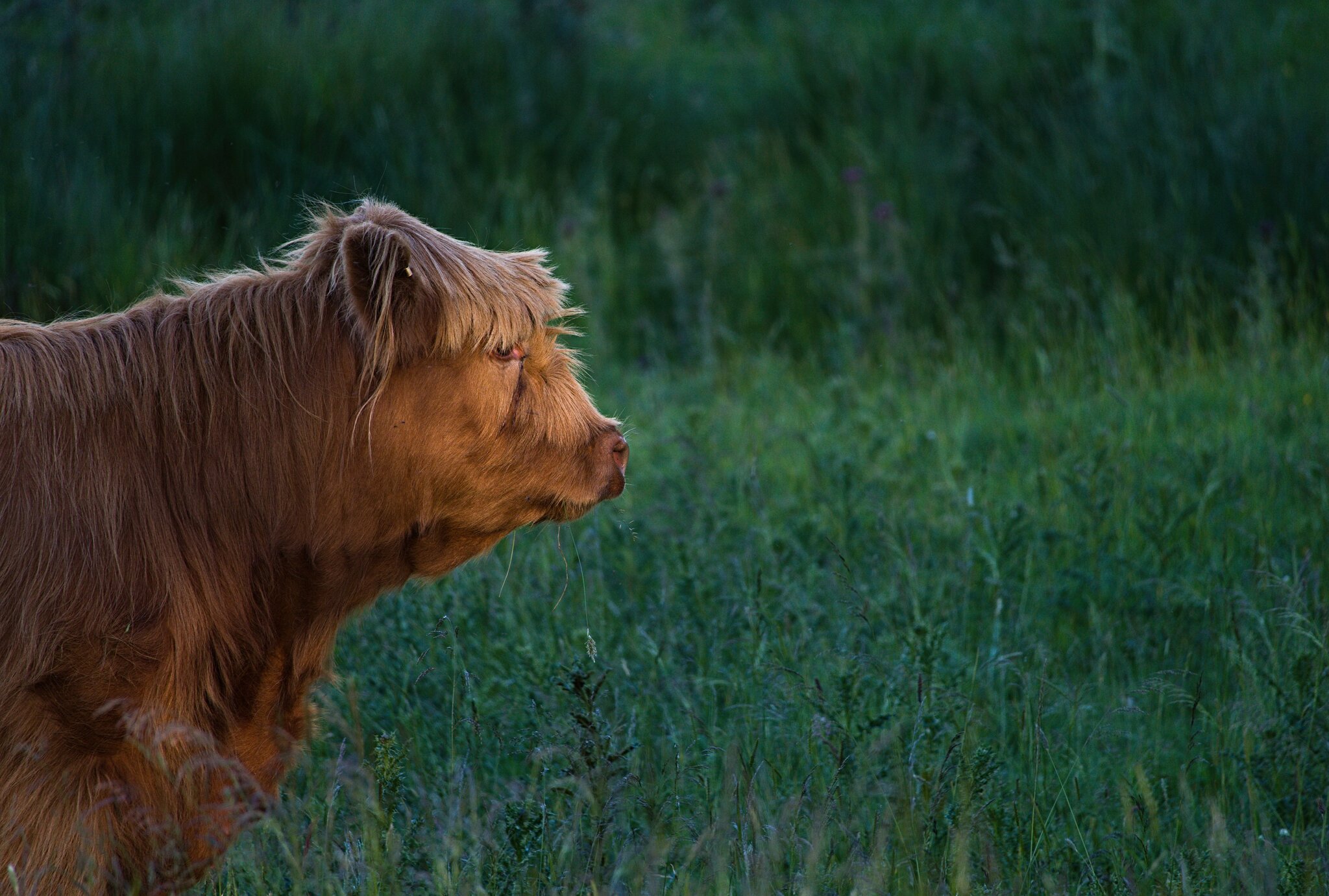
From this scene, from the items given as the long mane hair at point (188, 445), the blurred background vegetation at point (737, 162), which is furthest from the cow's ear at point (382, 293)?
the blurred background vegetation at point (737, 162)

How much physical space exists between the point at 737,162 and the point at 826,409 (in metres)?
3.04

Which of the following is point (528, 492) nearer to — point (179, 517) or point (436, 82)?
point (179, 517)

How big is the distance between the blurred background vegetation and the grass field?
0.11 ft

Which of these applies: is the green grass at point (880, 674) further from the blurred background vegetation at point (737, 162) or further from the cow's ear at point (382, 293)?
the blurred background vegetation at point (737, 162)

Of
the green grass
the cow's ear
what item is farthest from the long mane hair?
the green grass

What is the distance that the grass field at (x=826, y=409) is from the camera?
2842mm

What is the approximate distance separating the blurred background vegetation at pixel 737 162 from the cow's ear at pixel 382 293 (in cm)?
337

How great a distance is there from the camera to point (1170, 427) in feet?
17.1

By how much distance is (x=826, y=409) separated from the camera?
5742 millimetres

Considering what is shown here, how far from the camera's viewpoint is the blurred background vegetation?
624 centimetres

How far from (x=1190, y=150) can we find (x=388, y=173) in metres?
4.56

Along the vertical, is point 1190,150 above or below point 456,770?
above

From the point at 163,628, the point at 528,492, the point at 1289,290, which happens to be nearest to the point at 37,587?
the point at 163,628

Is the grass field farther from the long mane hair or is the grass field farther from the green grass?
the long mane hair
